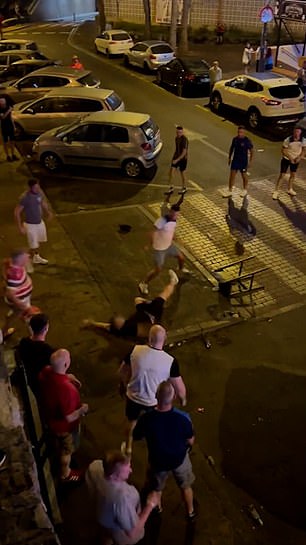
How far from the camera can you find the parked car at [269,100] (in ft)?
56.5

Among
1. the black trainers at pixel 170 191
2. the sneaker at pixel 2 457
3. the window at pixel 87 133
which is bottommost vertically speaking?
the black trainers at pixel 170 191

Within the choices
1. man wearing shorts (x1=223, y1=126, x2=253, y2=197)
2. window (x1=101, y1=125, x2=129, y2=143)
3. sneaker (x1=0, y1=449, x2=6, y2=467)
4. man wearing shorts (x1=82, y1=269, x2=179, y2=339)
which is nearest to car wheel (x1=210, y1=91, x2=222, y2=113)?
window (x1=101, y1=125, x2=129, y2=143)

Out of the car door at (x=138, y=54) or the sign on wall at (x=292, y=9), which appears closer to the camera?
the sign on wall at (x=292, y=9)

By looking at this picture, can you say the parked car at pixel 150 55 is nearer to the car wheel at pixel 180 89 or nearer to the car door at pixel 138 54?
the car door at pixel 138 54

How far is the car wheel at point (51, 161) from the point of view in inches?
561

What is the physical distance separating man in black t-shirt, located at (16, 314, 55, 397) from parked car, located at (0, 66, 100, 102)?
13.7 metres

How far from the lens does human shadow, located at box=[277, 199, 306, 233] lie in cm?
1192

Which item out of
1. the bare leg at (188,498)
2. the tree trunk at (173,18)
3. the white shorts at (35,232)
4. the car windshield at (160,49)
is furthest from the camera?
the tree trunk at (173,18)

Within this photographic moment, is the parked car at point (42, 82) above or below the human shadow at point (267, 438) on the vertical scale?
above

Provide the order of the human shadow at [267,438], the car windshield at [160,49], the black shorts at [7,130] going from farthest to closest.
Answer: the car windshield at [160,49], the black shorts at [7,130], the human shadow at [267,438]

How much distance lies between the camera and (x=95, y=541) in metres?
5.55

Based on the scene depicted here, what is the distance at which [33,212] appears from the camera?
9.41 metres

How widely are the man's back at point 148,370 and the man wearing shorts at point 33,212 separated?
4363mm

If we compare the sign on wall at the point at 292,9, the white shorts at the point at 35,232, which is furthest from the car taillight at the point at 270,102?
the white shorts at the point at 35,232
